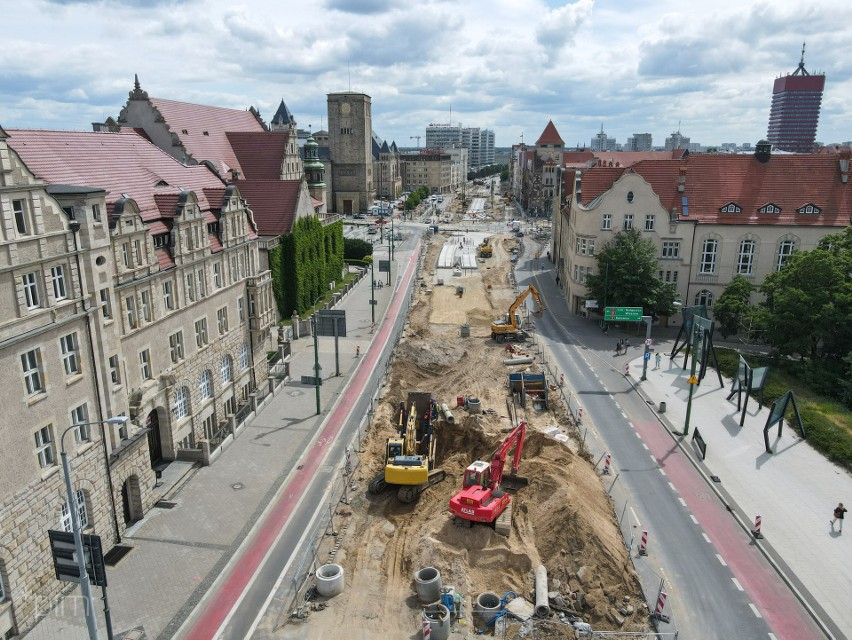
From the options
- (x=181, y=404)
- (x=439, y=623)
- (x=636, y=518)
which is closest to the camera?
(x=439, y=623)

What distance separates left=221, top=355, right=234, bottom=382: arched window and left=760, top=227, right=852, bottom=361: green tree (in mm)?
41591

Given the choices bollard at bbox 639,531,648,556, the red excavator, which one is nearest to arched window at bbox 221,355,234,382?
the red excavator

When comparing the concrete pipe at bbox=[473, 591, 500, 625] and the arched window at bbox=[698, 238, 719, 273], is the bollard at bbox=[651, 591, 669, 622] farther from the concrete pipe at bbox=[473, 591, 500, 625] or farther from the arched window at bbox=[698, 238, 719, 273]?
the arched window at bbox=[698, 238, 719, 273]

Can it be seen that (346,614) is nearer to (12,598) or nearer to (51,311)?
(12,598)

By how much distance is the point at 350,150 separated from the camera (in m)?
150

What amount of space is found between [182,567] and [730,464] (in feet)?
98.3

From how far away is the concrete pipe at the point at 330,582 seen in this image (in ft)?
80.0

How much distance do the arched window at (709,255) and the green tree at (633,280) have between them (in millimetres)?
4746

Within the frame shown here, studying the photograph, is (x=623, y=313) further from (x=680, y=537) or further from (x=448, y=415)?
(x=680, y=537)

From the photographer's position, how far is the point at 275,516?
30359 mm

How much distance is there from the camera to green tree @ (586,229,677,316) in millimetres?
59156

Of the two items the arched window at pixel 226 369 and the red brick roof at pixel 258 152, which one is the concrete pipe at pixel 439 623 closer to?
the arched window at pixel 226 369

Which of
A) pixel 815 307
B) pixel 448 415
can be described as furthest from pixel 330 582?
pixel 815 307

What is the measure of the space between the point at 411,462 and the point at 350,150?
425 ft
